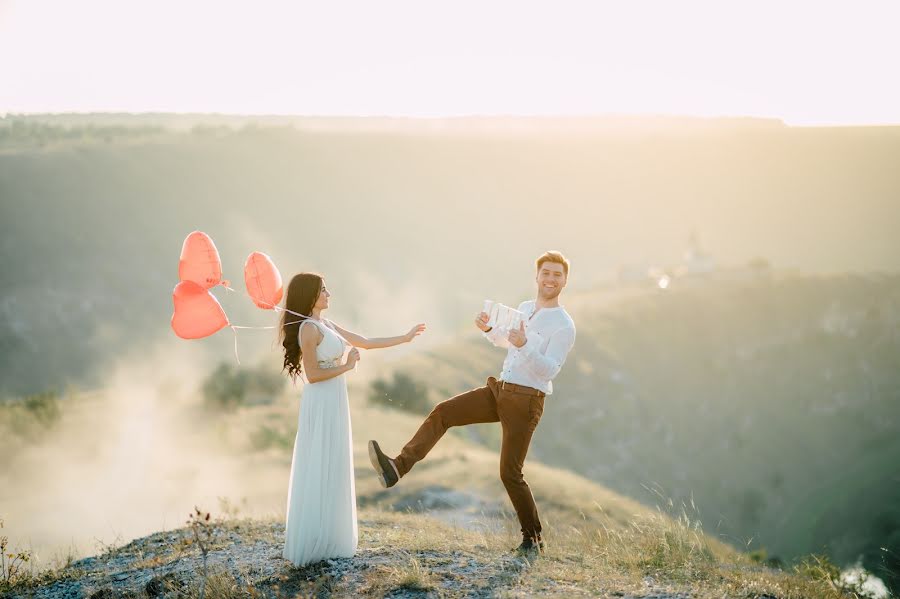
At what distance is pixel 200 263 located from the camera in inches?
287

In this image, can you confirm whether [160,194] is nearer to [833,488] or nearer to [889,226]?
[833,488]

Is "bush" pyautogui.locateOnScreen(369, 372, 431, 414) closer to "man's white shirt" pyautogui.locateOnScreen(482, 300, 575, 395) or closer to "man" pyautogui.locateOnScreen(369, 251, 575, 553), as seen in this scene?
"man" pyautogui.locateOnScreen(369, 251, 575, 553)

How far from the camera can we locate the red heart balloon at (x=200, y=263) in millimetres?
7246

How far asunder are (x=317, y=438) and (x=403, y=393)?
2626cm

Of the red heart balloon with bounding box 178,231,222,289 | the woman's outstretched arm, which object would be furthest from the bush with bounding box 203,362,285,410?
the woman's outstretched arm

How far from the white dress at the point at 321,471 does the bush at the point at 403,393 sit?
2278 centimetres

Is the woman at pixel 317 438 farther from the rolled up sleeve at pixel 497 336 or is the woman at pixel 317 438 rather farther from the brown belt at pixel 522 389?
the brown belt at pixel 522 389

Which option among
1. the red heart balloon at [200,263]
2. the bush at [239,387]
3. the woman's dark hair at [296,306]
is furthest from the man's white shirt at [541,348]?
the bush at [239,387]

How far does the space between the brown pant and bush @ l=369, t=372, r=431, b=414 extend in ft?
73.8

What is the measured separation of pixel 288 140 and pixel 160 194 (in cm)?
3830

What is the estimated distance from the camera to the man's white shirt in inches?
271

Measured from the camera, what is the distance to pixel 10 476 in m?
21.0

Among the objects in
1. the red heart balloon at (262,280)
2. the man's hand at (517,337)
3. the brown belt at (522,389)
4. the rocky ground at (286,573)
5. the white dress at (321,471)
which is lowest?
the rocky ground at (286,573)

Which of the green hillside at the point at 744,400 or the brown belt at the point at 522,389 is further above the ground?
the brown belt at the point at 522,389
